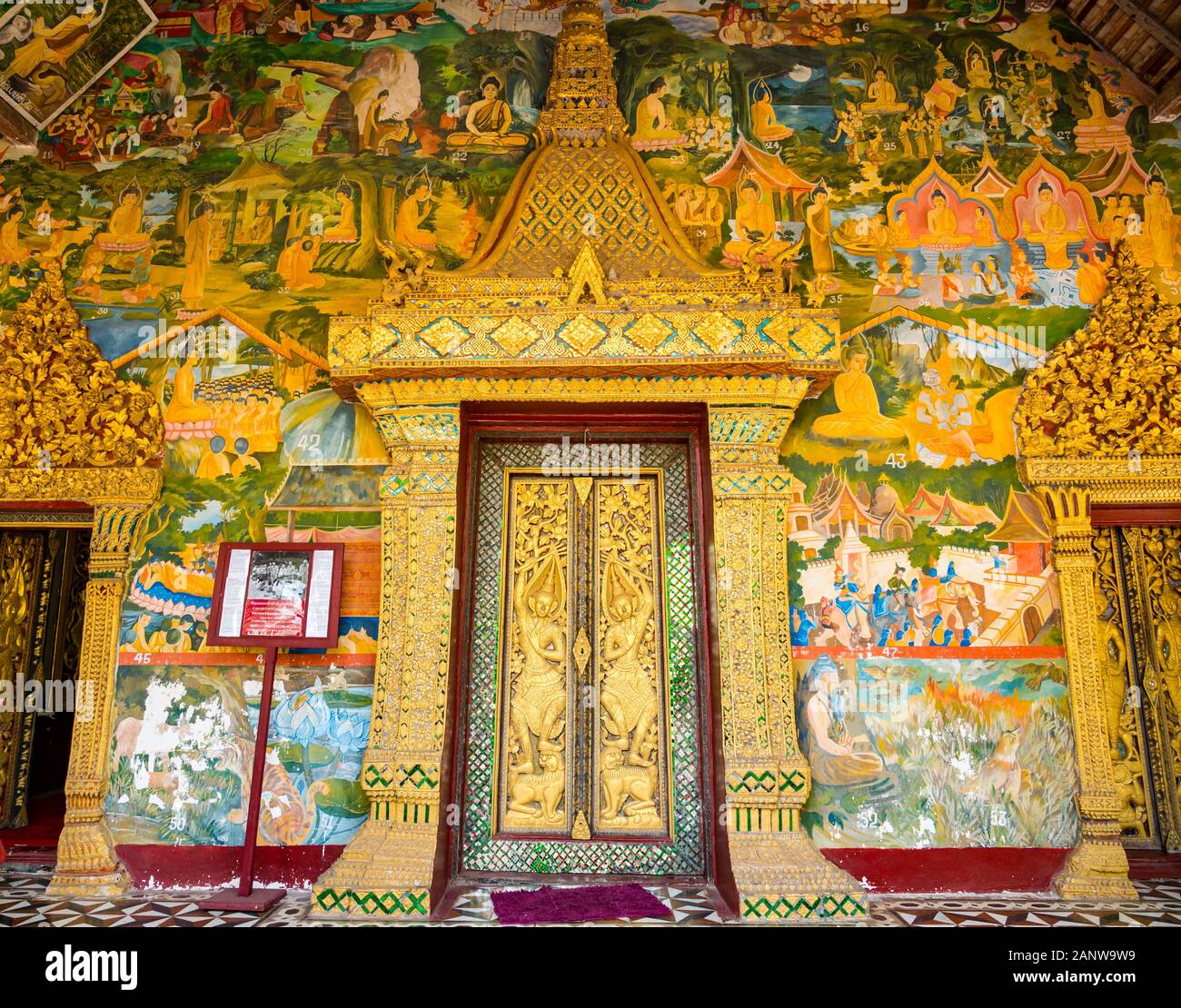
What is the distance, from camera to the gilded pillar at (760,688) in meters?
4.79

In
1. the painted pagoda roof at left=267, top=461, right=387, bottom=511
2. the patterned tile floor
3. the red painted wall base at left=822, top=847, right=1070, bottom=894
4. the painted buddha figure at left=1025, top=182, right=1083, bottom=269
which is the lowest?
the patterned tile floor

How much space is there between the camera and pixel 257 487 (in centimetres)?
591

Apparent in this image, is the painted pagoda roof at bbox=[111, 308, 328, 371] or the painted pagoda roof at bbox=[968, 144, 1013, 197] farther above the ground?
the painted pagoda roof at bbox=[968, 144, 1013, 197]

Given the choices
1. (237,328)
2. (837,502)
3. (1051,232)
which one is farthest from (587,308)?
(1051,232)

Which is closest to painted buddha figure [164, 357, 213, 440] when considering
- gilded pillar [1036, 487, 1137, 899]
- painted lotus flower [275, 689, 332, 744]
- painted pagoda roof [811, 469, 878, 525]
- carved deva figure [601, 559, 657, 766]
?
painted lotus flower [275, 689, 332, 744]

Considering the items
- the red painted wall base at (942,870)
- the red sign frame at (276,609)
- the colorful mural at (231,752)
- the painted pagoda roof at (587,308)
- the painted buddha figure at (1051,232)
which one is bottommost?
the red painted wall base at (942,870)

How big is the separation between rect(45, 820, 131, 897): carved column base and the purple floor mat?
2354 mm

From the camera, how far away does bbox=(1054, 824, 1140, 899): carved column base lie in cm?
520

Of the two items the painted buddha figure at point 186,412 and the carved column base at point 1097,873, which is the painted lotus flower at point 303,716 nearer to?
the painted buddha figure at point 186,412

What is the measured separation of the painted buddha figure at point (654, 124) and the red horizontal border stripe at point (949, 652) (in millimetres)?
3755

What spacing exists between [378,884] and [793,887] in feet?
7.43

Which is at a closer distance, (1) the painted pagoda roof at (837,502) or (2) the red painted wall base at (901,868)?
(2) the red painted wall base at (901,868)

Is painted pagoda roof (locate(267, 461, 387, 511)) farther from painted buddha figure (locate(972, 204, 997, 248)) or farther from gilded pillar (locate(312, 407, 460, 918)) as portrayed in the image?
painted buddha figure (locate(972, 204, 997, 248))

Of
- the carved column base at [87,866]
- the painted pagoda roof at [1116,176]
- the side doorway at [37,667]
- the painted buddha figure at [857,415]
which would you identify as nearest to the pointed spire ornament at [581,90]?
the painted buddha figure at [857,415]
